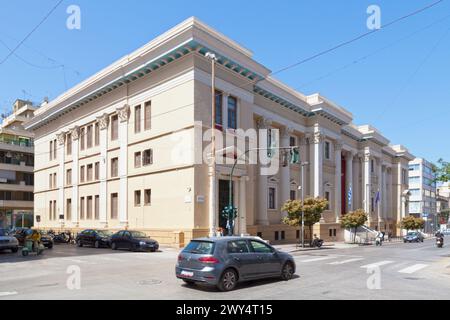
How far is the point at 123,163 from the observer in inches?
1328

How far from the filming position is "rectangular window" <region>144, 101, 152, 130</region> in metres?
31.9

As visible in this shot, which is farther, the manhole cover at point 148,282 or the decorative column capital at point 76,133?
the decorative column capital at point 76,133

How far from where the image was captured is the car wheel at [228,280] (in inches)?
425

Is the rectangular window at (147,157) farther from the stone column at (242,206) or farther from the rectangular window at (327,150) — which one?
the rectangular window at (327,150)

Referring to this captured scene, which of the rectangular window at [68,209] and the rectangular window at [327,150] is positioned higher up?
the rectangular window at [327,150]

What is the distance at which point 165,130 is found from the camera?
98.7 ft

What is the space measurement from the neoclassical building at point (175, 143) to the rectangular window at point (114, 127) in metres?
0.09

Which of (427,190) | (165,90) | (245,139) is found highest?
(165,90)

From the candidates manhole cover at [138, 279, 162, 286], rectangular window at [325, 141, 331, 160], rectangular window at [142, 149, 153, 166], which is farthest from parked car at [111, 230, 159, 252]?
rectangular window at [325, 141, 331, 160]

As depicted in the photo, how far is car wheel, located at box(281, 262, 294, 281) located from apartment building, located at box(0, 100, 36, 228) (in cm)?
5892

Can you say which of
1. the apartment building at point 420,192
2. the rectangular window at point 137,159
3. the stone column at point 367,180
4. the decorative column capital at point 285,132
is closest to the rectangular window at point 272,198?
the decorative column capital at point 285,132

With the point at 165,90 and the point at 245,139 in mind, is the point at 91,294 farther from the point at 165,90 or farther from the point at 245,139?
the point at 245,139
